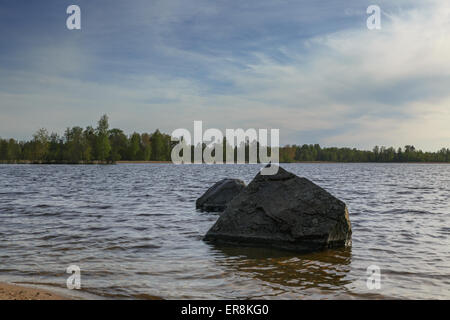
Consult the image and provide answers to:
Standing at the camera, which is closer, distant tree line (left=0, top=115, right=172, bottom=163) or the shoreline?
the shoreline

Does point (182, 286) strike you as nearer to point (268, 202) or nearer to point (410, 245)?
point (268, 202)

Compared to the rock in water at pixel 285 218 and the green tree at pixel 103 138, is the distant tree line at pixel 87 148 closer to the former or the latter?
the green tree at pixel 103 138

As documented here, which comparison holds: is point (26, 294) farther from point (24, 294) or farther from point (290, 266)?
point (290, 266)

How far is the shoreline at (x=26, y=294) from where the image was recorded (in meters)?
5.05

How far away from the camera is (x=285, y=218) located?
9.08 meters

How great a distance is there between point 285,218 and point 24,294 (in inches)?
228

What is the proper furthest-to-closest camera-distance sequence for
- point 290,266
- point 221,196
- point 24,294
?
point 221,196 < point 290,266 < point 24,294

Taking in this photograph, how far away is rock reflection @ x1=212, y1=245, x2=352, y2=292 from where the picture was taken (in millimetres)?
6441

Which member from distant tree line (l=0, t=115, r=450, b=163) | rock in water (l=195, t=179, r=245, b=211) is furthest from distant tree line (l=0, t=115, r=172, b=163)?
rock in water (l=195, t=179, r=245, b=211)

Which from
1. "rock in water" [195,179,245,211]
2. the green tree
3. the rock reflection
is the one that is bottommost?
the rock reflection

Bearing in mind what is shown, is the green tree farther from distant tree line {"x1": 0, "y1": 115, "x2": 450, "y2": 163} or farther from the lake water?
the lake water

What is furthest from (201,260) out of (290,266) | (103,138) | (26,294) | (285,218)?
(103,138)
